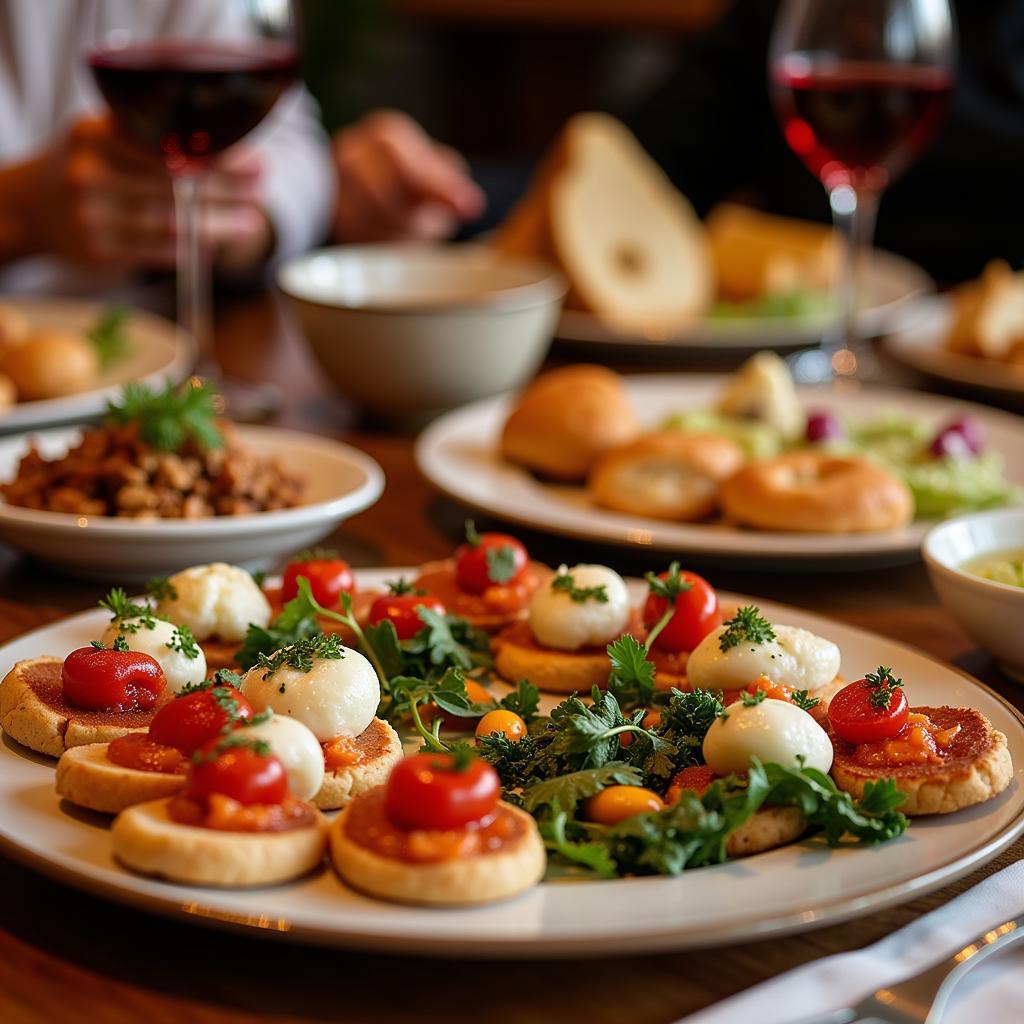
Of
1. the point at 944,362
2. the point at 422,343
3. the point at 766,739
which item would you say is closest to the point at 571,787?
the point at 766,739

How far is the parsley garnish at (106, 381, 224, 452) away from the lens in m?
1.65

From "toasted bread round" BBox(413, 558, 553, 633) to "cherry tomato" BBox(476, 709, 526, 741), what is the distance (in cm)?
23

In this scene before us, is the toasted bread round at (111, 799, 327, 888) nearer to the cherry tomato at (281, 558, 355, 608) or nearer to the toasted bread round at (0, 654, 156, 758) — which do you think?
the toasted bread round at (0, 654, 156, 758)

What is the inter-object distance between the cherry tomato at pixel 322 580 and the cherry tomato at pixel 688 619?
298 mm

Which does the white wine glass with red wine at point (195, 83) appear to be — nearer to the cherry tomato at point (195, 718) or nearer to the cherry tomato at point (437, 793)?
the cherry tomato at point (195, 718)

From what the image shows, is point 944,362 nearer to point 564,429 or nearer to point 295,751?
point 564,429

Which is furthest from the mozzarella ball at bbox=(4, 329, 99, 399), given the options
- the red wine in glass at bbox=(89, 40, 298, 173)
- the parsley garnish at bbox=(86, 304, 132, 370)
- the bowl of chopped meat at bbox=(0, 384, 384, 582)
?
the bowl of chopped meat at bbox=(0, 384, 384, 582)

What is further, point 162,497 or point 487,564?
point 162,497

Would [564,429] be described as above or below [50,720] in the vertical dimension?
below

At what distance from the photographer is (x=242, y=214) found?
10.1ft

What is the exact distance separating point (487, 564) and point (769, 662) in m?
0.35

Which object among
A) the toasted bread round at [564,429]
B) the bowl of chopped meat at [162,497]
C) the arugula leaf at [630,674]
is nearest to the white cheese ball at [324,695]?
the arugula leaf at [630,674]

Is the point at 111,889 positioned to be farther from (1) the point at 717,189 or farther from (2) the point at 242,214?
(1) the point at 717,189

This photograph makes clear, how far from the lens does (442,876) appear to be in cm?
85
